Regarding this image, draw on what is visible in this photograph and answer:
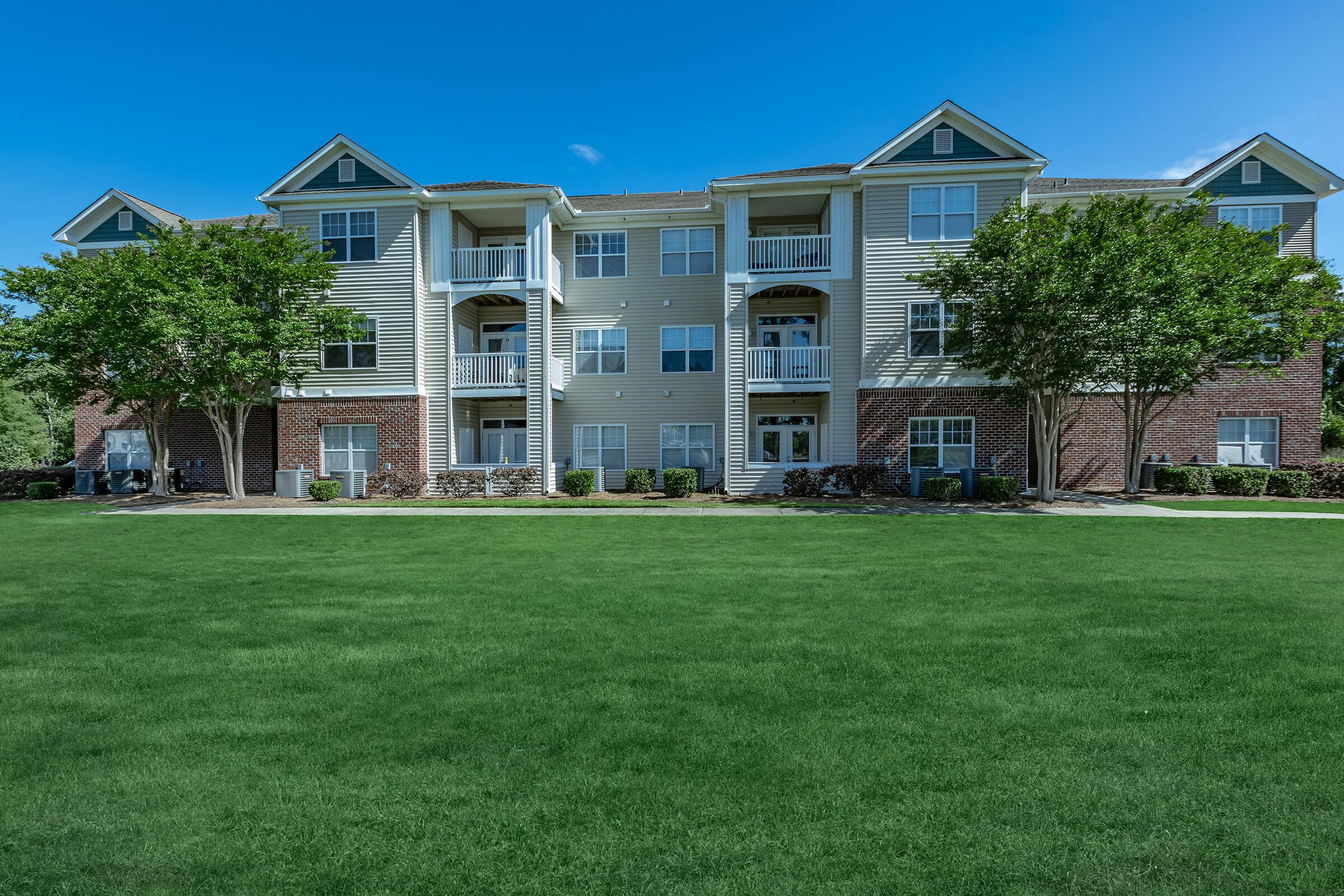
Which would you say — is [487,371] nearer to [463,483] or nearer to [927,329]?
[463,483]

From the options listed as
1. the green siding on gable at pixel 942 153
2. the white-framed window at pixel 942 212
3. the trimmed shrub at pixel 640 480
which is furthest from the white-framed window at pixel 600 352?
the green siding on gable at pixel 942 153

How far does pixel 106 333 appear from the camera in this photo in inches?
769

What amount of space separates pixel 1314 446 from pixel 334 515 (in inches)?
1139

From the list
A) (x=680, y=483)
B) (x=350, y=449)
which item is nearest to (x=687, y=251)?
(x=680, y=483)

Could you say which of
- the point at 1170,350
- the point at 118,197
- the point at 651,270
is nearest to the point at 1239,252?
the point at 1170,350

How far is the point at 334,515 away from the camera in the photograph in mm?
17078

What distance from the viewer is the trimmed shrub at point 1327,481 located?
66.8 ft

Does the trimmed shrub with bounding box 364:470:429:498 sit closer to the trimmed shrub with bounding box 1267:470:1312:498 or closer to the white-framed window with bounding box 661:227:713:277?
the white-framed window with bounding box 661:227:713:277

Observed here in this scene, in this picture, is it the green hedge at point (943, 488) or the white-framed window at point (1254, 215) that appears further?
the white-framed window at point (1254, 215)

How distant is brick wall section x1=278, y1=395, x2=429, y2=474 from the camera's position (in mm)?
23000

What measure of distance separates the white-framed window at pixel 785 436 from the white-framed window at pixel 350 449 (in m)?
12.7

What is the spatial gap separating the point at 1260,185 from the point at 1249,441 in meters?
8.22

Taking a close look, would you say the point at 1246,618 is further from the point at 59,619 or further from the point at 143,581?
the point at 143,581

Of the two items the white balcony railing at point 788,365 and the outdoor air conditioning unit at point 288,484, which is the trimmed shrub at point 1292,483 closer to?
the white balcony railing at point 788,365
